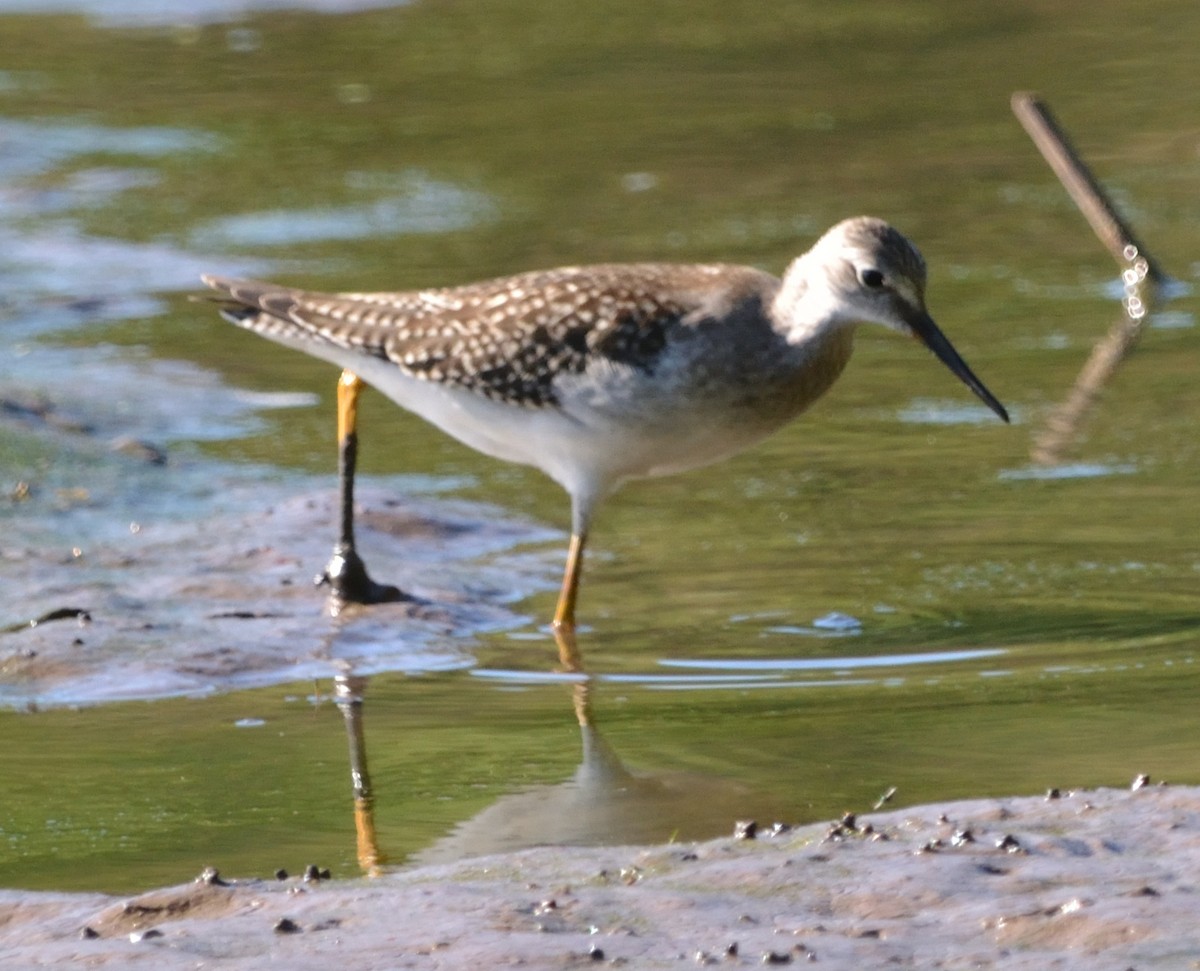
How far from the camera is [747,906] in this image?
15.9 feet

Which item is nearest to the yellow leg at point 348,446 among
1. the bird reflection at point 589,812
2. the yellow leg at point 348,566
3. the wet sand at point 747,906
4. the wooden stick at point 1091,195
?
the yellow leg at point 348,566

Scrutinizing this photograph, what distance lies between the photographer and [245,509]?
9.15m

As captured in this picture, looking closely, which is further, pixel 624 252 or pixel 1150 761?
pixel 624 252

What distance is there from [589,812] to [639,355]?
2056 mm

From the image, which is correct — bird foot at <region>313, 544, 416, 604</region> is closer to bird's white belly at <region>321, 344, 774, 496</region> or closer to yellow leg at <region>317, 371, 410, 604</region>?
yellow leg at <region>317, 371, 410, 604</region>

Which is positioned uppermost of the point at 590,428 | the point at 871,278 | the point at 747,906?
the point at 871,278

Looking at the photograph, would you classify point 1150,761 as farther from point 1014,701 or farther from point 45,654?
point 45,654

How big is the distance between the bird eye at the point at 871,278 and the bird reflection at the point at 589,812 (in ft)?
6.41

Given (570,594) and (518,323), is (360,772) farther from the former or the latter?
(518,323)

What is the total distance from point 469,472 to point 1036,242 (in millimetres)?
4319

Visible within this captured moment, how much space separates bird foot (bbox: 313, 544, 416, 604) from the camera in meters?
8.04

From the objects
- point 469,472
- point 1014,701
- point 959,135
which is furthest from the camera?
point 959,135

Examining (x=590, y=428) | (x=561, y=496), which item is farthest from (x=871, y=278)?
(x=561, y=496)

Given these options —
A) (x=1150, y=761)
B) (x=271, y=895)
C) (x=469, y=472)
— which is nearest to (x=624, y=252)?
(x=469, y=472)
